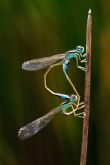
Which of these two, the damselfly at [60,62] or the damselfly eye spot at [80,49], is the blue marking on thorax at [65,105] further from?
the damselfly eye spot at [80,49]

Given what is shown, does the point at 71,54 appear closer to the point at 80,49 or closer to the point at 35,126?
the point at 80,49

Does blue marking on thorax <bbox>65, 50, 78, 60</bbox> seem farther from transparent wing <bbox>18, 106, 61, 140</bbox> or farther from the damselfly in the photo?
transparent wing <bbox>18, 106, 61, 140</bbox>

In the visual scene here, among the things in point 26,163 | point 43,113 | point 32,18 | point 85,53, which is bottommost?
point 26,163

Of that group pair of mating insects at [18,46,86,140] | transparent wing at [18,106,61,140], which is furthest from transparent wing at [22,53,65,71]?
transparent wing at [18,106,61,140]

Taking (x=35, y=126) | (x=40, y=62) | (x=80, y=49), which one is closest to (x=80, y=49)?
(x=80, y=49)

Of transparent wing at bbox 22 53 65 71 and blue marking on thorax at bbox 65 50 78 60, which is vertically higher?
blue marking on thorax at bbox 65 50 78 60
